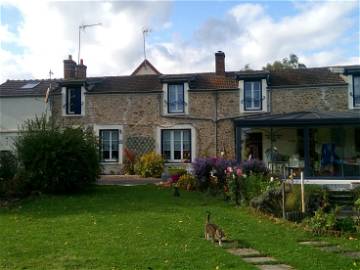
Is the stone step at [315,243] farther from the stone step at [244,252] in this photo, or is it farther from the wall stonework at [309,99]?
the wall stonework at [309,99]

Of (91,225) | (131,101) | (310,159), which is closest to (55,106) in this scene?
(131,101)

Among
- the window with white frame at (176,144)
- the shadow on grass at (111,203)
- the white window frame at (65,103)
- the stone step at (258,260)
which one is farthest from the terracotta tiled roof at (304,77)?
the stone step at (258,260)

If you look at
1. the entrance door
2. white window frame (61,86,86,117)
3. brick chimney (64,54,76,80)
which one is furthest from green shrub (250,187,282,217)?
brick chimney (64,54,76,80)

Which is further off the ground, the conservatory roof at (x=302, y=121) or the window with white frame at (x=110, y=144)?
the conservatory roof at (x=302, y=121)

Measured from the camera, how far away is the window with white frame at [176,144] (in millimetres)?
27812

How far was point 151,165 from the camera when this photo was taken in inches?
1023

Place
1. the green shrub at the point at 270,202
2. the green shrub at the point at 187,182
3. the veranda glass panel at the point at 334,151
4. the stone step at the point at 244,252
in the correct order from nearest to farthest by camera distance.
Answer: the stone step at the point at 244,252, the green shrub at the point at 270,202, the green shrub at the point at 187,182, the veranda glass panel at the point at 334,151

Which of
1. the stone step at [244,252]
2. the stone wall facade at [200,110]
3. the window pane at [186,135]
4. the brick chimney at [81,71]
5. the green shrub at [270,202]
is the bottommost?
the stone step at [244,252]

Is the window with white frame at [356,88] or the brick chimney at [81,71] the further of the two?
the brick chimney at [81,71]

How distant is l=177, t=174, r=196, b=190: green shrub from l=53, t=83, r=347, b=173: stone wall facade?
23.8 feet

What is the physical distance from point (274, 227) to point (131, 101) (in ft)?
59.0

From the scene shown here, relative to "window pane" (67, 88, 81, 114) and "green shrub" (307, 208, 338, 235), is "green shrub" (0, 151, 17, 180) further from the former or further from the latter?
"green shrub" (307, 208, 338, 235)

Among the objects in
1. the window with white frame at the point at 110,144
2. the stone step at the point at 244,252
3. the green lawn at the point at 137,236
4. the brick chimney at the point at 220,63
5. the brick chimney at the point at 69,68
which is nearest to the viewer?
the green lawn at the point at 137,236

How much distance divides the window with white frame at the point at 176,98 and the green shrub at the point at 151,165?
122 inches
